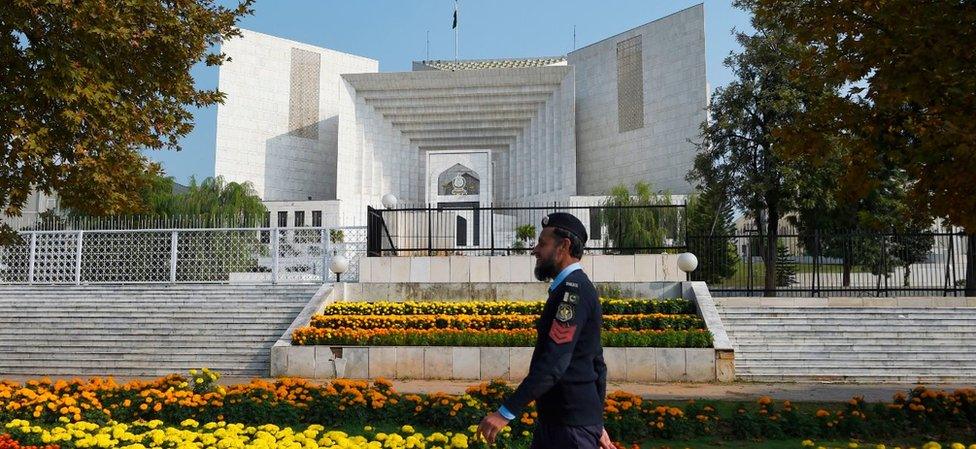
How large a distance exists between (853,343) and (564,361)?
10628 millimetres

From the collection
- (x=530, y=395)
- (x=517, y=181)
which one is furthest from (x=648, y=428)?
(x=517, y=181)

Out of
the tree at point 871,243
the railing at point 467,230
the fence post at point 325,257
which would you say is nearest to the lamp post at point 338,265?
the fence post at point 325,257

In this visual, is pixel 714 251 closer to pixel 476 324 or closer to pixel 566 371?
pixel 476 324

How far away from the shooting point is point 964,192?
6383 millimetres

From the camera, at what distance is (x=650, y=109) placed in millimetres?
43562

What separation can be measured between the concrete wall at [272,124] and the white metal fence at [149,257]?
28.0 metres

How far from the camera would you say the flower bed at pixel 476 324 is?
11.1 m

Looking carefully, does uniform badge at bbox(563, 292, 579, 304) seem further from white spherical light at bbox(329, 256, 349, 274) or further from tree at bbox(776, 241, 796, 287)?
tree at bbox(776, 241, 796, 287)

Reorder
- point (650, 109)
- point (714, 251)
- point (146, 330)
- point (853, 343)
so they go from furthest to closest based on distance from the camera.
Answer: point (650, 109) < point (714, 251) < point (146, 330) < point (853, 343)

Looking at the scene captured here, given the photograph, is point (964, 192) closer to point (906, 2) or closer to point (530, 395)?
point (906, 2)

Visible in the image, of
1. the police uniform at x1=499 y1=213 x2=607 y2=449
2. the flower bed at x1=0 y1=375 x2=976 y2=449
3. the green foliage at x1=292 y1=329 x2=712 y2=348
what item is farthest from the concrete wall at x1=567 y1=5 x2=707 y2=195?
the police uniform at x1=499 y1=213 x2=607 y2=449

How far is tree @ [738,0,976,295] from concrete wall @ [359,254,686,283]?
762 cm

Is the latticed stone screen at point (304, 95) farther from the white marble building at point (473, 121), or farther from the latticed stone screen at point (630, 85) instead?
the latticed stone screen at point (630, 85)

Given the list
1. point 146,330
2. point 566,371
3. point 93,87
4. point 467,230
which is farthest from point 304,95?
point 566,371
